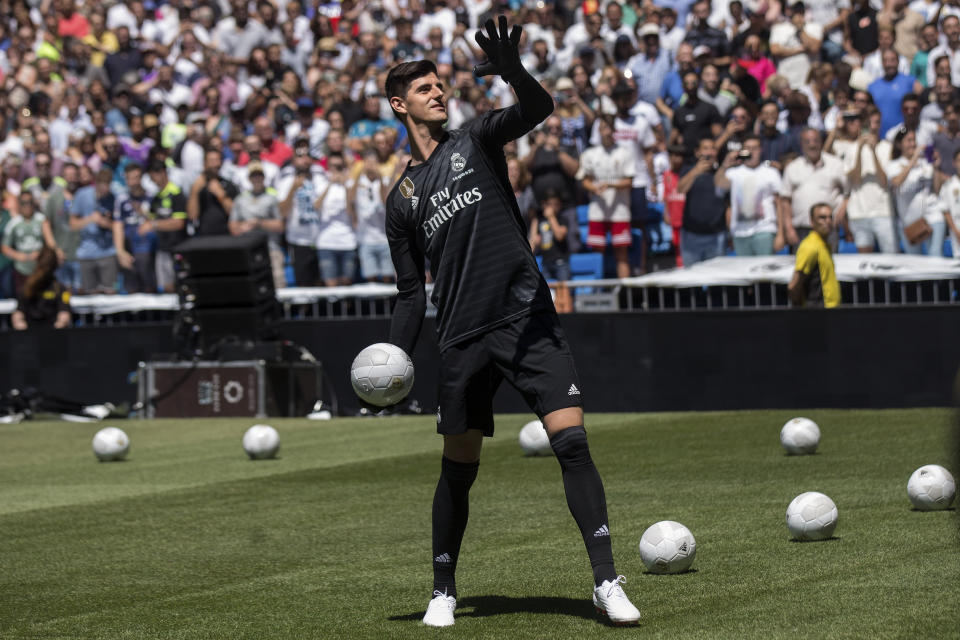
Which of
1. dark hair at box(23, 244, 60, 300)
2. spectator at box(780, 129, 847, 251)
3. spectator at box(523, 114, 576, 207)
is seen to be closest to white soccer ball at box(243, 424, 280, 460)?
spectator at box(523, 114, 576, 207)

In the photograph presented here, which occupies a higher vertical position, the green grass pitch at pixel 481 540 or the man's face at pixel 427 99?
the man's face at pixel 427 99

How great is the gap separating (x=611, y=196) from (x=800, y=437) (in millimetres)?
7324

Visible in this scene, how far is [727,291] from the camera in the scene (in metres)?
18.8

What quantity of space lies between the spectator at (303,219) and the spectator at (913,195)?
813cm

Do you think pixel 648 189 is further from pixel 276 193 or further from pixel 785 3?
pixel 276 193

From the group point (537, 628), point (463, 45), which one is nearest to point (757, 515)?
point (537, 628)

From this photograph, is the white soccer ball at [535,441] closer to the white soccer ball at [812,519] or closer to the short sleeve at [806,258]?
the short sleeve at [806,258]

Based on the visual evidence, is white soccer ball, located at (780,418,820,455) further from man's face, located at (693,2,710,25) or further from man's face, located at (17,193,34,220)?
man's face, located at (17,193,34,220)

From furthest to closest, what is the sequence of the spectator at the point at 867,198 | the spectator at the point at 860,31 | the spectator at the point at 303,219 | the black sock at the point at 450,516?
the spectator at the point at 303,219 < the spectator at the point at 860,31 < the spectator at the point at 867,198 < the black sock at the point at 450,516

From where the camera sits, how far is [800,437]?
13.5 meters

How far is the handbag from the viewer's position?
60.2 feet

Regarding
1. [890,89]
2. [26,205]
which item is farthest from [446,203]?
[26,205]

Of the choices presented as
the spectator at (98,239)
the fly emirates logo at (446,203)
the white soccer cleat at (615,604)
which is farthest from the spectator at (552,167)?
the white soccer cleat at (615,604)

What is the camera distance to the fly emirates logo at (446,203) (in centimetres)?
710
